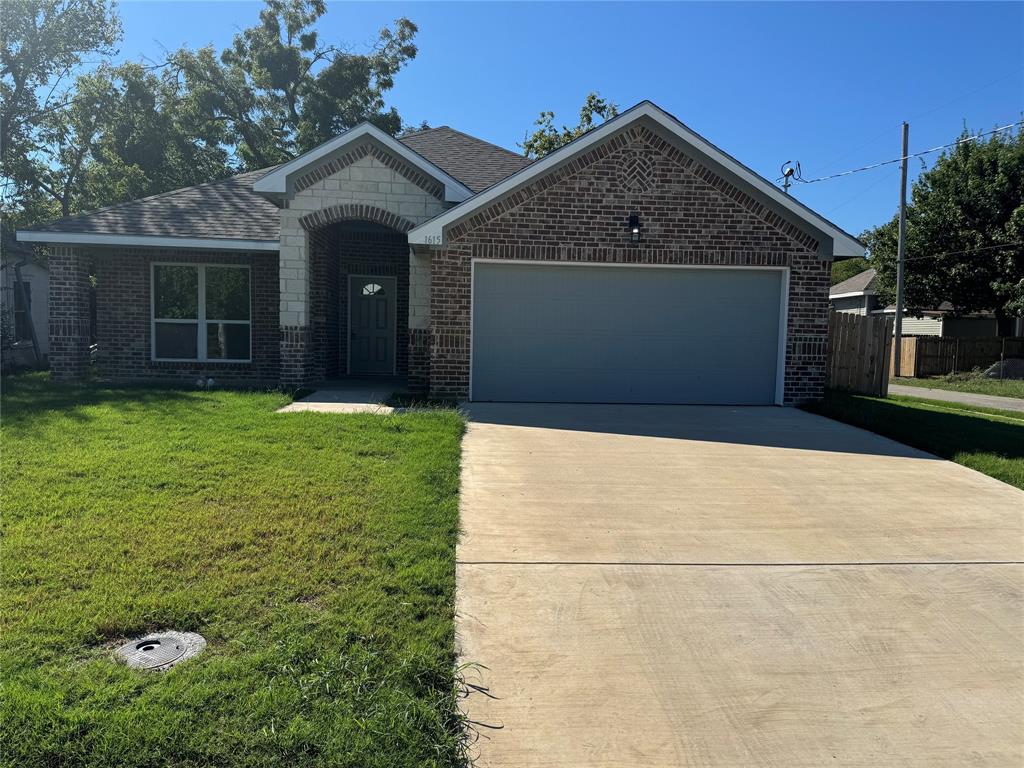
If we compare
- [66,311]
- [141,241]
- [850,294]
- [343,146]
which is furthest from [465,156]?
[850,294]

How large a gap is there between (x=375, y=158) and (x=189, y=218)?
3973 mm

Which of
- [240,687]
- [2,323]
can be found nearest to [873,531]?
[240,687]

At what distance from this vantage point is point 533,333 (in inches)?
475

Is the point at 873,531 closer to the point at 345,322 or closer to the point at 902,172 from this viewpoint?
the point at 345,322

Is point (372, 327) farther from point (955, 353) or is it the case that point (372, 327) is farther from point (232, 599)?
point (955, 353)

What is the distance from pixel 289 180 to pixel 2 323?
35.4 ft

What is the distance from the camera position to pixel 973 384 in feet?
76.5

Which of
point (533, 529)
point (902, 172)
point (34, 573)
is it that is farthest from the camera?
point (902, 172)

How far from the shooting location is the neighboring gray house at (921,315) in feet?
105

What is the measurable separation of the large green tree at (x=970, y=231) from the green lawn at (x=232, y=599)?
24842 millimetres

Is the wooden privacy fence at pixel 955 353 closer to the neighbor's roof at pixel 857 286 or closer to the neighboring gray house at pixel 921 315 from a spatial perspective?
the neighboring gray house at pixel 921 315

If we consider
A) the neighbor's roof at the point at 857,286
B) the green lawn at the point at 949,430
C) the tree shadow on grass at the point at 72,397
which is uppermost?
the neighbor's roof at the point at 857,286

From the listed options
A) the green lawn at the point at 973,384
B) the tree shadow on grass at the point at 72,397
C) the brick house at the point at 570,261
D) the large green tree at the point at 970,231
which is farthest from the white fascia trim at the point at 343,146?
the large green tree at the point at 970,231

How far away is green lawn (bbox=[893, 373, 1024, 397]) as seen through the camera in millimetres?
21406
